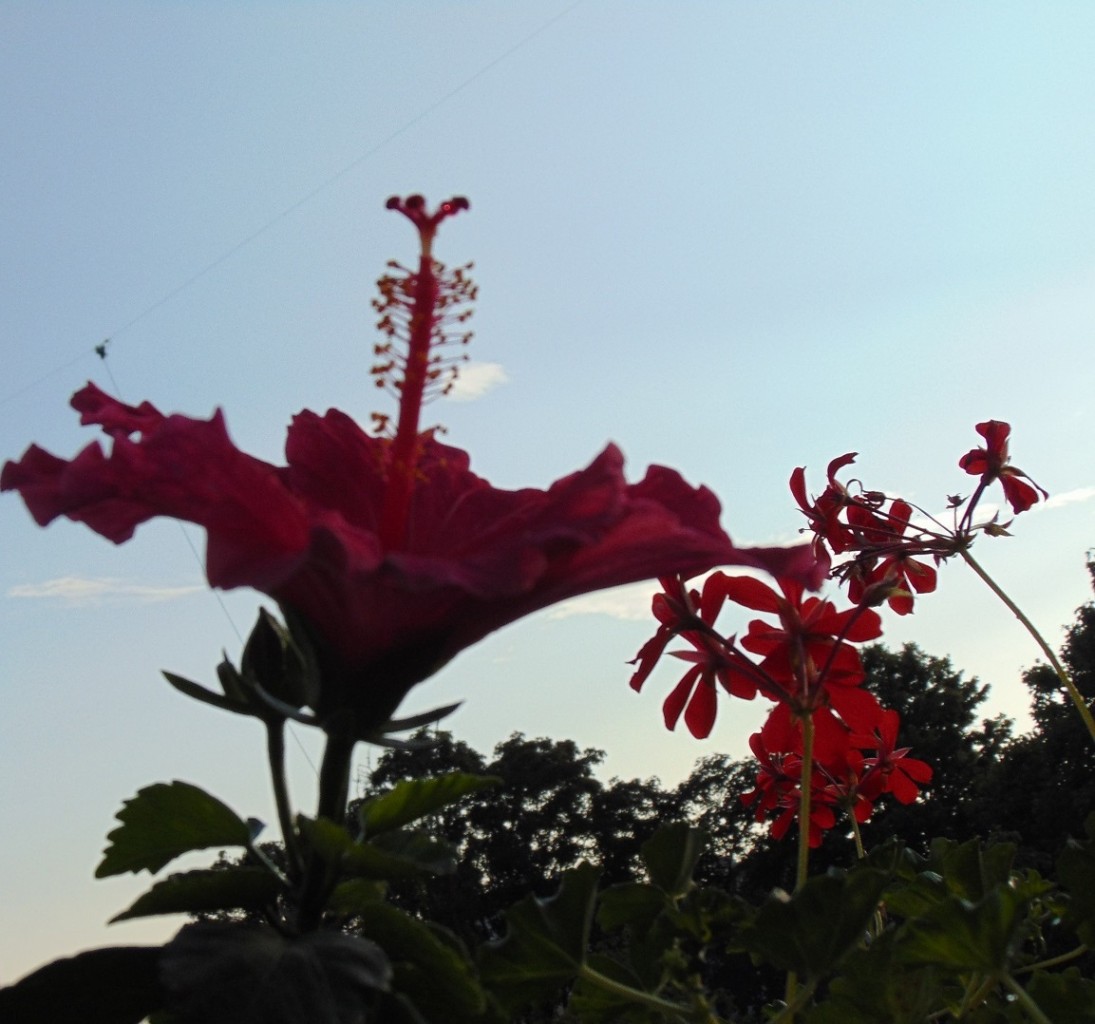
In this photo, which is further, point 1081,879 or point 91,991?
point 1081,879

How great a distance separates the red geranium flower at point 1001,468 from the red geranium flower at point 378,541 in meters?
1.09

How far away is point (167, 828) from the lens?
0.66 meters

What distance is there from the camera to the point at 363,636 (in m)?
0.63

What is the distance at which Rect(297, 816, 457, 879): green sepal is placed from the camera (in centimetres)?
56

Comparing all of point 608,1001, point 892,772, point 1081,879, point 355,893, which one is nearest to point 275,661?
point 355,893

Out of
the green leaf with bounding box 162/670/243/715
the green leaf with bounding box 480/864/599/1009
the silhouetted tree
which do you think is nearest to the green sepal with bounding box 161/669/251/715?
the green leaf with bounding box 162/670/243/715

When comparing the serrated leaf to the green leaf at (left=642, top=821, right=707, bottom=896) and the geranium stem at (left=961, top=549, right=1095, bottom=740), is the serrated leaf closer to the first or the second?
the green leaf at (left=642, top=821, right=707, bottom=896)

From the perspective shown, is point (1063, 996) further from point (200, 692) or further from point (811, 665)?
point (200, 692)

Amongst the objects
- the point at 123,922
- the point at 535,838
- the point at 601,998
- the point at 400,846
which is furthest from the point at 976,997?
the point at 535,838

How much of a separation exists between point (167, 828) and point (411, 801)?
0.14 meters

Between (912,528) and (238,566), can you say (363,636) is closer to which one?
(238,566)

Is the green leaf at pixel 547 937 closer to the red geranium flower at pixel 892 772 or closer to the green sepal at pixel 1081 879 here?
the green sepal at pixel 1081 879

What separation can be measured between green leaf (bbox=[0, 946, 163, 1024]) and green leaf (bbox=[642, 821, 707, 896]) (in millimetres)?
355

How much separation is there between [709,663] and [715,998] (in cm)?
42
